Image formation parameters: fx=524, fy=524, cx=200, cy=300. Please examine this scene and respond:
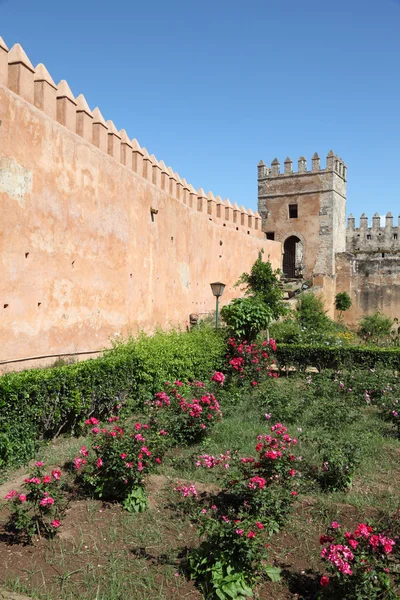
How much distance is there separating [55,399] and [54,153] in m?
4.51

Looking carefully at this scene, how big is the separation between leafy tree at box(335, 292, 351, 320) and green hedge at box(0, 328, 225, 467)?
627 inches

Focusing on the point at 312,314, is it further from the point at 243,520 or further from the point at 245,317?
the point at 243,520

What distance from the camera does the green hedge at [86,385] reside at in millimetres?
5863

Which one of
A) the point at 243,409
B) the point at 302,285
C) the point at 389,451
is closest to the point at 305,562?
the point at 389,451

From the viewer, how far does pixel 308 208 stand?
26328mm

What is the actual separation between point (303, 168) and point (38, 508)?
24.5m

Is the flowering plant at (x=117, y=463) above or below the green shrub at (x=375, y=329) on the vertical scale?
below

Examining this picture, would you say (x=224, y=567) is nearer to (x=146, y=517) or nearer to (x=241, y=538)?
(x=241, y=538)

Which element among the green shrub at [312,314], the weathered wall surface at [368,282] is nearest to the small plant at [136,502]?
the green shrub at [312,314]

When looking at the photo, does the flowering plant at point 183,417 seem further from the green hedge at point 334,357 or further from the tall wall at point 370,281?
the tall wall at point 370,281

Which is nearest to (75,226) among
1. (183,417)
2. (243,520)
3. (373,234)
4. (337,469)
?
(183,417)

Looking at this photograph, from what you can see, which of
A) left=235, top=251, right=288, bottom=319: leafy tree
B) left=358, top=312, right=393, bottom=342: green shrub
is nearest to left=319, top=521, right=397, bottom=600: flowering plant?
left=358, top=312, right=393, bottom=342: green shrub

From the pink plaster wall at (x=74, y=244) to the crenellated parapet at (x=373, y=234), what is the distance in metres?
27.2

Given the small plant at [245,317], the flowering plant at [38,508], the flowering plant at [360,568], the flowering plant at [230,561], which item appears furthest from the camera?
the small plant at [245,317]
